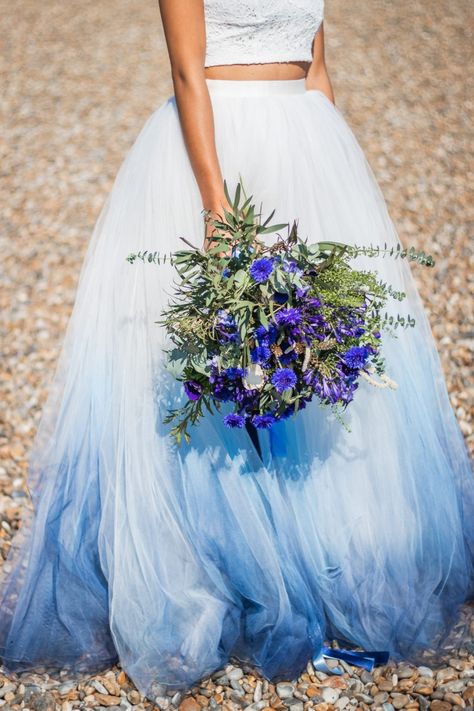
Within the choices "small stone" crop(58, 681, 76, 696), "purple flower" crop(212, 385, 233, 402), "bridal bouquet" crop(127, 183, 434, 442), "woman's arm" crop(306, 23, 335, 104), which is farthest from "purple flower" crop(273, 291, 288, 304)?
"small stone" crop(58, 681, 76, 696)

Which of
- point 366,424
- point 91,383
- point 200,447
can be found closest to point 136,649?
point 200,447

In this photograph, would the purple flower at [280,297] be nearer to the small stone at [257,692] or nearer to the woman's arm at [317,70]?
the woman's arm at [317,70]

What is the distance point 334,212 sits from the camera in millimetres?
2512

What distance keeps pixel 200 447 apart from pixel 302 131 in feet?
3.50

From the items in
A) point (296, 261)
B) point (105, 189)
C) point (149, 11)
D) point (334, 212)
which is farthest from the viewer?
point (149, 11)

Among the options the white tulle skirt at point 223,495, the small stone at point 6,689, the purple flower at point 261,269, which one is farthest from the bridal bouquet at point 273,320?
the small stone at point 6,689

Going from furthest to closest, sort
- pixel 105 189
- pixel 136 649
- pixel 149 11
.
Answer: pixel 149 11 < pixel 105 189 < pixel 136 649

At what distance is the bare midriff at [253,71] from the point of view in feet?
7.75

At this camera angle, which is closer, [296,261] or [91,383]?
[296,261]

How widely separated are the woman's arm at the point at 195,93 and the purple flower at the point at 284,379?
0.57 metres

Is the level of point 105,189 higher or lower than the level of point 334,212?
higher

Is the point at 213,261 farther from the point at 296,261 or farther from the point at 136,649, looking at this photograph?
the point at 136,649

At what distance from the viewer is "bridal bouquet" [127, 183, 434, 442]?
1.92 m

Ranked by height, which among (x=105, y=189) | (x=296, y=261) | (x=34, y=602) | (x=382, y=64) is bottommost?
(x=34, y=602)
